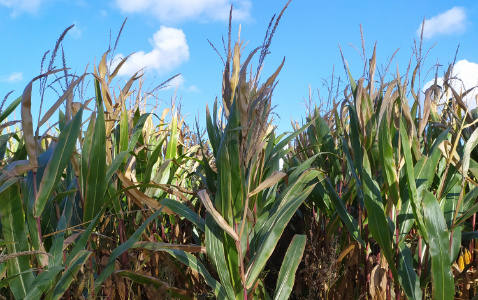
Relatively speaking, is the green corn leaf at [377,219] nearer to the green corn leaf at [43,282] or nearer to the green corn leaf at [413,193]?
the green corn leaf at [413,193]

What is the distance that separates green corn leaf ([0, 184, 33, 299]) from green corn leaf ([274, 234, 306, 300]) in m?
0.82

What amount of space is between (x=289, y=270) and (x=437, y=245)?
52cm

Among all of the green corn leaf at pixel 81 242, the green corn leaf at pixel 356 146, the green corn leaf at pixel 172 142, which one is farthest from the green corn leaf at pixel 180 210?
the green corn leaf at pixel 172 142

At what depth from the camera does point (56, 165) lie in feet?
4.83

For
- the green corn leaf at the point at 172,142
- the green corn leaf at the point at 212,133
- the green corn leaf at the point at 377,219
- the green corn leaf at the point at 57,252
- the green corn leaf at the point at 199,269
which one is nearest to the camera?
the green corn leaf at the point at 57,252

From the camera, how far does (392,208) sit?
1.82 meters

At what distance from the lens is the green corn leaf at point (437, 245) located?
1589 mm

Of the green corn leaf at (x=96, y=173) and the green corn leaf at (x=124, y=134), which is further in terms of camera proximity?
the green corn leaf at (x=124, y=134)

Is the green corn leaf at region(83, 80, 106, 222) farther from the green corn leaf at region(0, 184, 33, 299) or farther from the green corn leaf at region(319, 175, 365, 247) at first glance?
the green corn leaf at region(319, 175, 365, 247)

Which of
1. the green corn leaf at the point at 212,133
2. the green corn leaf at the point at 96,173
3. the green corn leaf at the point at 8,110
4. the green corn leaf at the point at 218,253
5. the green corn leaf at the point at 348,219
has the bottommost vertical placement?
the green corn leaf at the point at 218,253

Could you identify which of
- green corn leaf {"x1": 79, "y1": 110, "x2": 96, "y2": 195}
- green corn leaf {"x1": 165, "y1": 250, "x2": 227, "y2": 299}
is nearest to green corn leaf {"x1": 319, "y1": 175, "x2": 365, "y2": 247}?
green corn leaf {"x1": 165, "y1": 250, "x2": 227, "y2": 299}

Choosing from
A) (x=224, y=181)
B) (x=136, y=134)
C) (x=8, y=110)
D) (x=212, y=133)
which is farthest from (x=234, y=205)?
(x=8, y=110)

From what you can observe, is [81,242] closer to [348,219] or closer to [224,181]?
[224,181]

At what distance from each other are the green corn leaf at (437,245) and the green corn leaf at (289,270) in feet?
1.46
